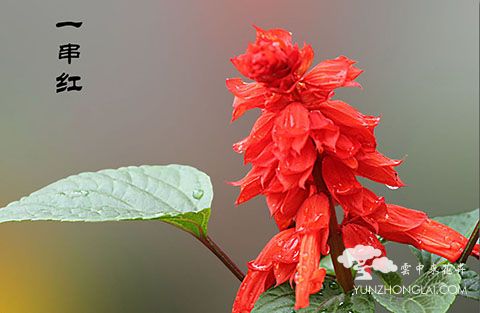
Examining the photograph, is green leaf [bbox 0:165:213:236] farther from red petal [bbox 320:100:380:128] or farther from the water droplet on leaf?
red petal [bbox 320:100:380:128]

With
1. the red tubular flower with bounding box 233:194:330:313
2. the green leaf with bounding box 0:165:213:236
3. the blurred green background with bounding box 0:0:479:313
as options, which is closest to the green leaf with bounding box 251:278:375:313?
the red tubular flower with bounding box 233:194:330:313

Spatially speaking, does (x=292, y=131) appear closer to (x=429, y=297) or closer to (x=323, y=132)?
(x=323, y=132)

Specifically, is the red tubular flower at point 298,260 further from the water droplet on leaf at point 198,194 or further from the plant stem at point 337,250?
the water droplet on leaf at point 198,194

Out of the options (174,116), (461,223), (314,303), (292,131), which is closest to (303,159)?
(292,131)

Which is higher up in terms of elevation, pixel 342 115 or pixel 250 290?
pixel 342 115

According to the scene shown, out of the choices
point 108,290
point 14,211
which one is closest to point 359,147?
point 14,211

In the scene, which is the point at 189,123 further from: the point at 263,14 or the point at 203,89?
the point at 263,14
